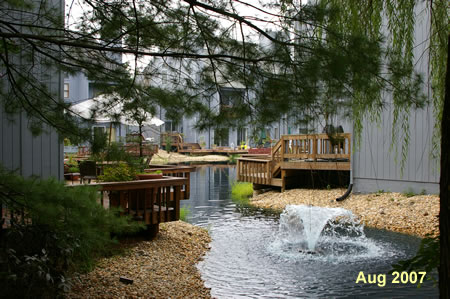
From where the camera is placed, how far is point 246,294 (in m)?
4.69

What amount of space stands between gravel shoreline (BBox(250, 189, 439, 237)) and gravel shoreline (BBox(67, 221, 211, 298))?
230 cm

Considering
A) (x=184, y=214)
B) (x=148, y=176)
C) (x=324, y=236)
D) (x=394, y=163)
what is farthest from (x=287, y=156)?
(x=148, y=176)

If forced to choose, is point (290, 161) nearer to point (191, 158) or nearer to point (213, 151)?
point (191, 158)

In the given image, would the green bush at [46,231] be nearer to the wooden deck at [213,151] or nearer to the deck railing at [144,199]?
the deck railing at [144,199]

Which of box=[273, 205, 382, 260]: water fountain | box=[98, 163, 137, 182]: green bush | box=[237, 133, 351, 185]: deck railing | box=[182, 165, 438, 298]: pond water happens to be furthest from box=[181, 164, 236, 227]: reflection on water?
box=[98, 163, 137, 182]: green bush

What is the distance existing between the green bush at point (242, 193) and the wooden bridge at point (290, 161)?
286 millimetres

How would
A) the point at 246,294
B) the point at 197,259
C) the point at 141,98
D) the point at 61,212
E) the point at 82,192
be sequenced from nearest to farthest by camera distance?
1. the point at 61,212
2. the point at 82,192
3. the point at 141,98
4. the point at 246,294
5. the point at 197,259

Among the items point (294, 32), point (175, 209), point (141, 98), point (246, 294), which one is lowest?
point (246, 294)

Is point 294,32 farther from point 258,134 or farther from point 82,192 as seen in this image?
point 82,192

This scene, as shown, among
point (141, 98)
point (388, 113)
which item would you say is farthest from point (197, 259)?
point (388, 113)

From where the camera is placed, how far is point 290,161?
1223cm

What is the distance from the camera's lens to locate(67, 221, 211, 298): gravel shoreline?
171 inches

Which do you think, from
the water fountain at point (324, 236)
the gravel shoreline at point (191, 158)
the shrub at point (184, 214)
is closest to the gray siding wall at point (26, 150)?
the shrub at point (184, 214)

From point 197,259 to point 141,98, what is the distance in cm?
337
